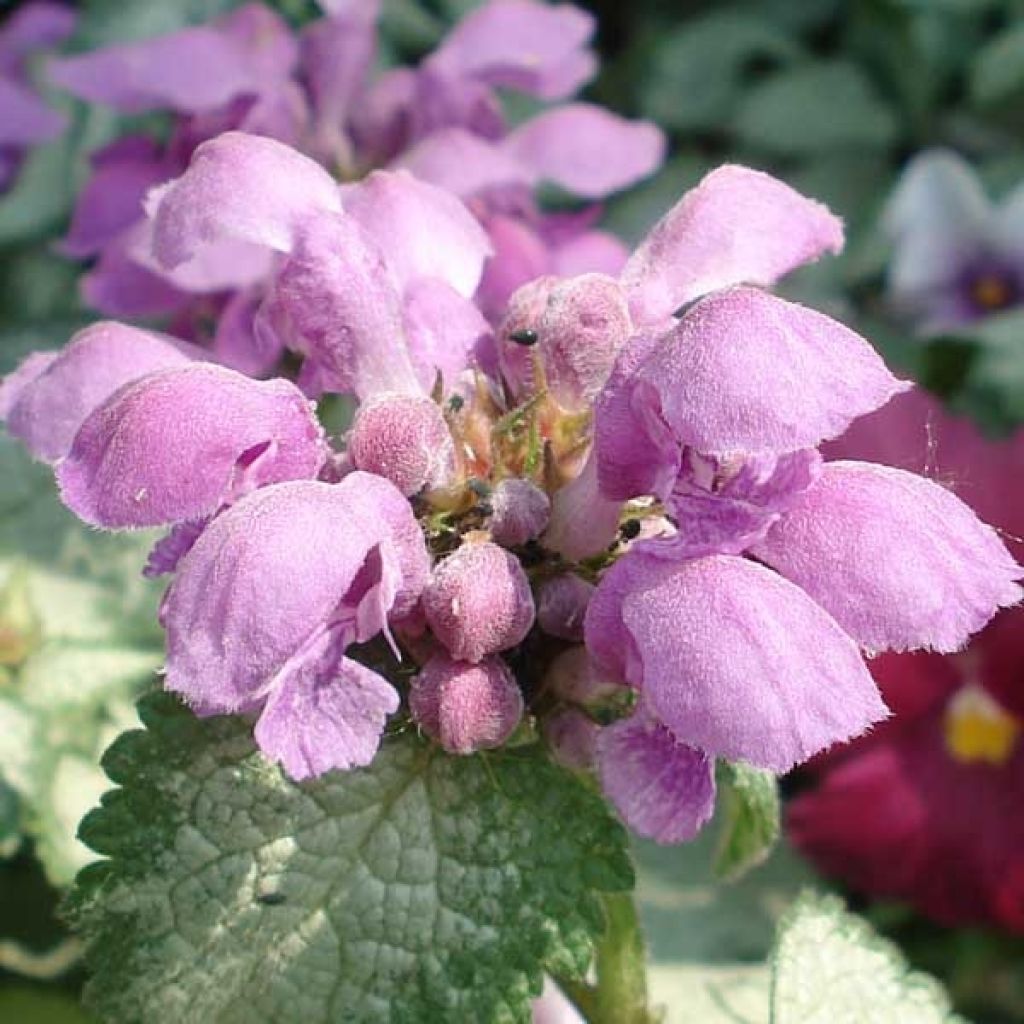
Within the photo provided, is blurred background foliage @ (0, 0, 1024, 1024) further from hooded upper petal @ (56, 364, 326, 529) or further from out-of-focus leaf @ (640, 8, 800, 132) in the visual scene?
hooded upper petal @ (56, 364, 326, 529)

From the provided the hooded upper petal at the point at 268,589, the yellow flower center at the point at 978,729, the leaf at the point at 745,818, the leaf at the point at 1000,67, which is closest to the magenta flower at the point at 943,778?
the yellow flower center at the point at 978,729

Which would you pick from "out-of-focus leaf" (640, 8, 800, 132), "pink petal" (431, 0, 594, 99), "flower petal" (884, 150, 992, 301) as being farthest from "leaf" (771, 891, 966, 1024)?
"out-of-focus leaf" (640, 8, 800, 132)

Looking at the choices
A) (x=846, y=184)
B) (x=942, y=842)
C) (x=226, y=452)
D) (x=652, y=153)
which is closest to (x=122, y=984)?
(x=226, y=452)

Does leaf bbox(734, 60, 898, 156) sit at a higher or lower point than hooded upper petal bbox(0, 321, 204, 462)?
lower

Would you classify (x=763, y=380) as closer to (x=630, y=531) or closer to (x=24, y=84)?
(x=630, y=531)

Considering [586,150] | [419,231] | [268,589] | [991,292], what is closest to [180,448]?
[268,589]

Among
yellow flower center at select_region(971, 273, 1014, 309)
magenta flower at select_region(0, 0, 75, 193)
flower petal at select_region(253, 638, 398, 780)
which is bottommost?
yellow flower center at select_region(971, 273, 1014, 309)

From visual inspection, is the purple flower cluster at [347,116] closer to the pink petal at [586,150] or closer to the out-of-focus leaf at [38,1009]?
the pink petal at [586,150]
